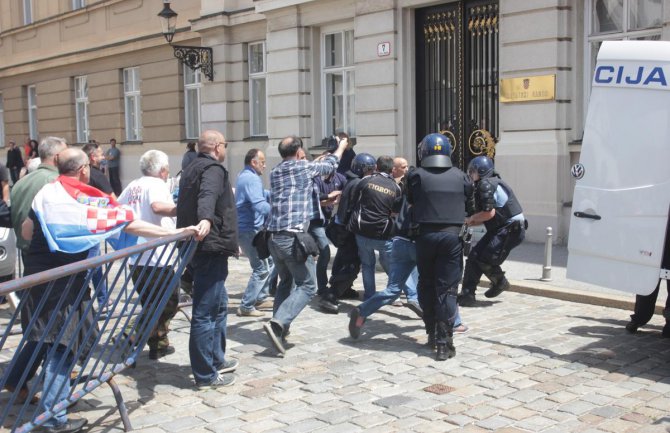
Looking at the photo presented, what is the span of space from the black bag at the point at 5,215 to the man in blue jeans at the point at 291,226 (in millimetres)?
2109

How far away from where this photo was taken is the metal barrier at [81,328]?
4344 mm

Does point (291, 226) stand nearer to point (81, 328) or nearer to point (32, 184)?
point (32, 184)

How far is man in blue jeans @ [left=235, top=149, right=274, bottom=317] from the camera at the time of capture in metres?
8.43

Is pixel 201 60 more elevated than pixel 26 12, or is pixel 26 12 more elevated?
pixel 26 12

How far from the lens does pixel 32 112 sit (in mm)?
28922

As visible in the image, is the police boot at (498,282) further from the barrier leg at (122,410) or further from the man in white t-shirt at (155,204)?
the barrier leg at (122,410)

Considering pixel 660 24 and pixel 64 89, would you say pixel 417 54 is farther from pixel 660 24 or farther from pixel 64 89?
pixel 64 89

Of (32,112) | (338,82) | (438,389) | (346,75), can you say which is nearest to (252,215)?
(438,389)

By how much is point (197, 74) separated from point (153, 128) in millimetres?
2289

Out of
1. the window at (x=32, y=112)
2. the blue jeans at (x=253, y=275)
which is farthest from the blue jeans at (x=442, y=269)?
the window at (x=32, y=112)

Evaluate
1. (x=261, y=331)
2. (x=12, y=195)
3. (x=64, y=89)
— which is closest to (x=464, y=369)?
(x=261, y=331)

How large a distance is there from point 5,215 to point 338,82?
11.8 meters

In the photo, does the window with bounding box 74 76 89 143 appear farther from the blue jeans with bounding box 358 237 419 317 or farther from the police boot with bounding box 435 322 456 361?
the police boot with bounding box 435 322 456 361

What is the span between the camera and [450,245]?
6.61m
